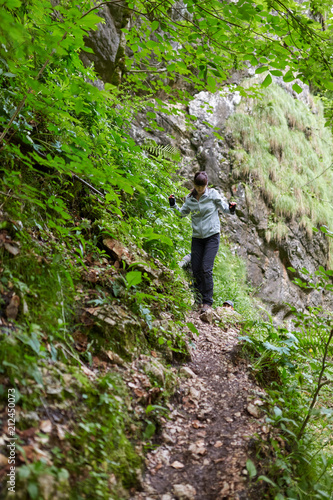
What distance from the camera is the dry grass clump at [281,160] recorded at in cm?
1059

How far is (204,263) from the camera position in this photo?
15.8 feet

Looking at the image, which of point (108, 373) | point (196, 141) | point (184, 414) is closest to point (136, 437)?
point (108, 373)

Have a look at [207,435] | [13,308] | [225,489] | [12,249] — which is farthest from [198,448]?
[12,249]

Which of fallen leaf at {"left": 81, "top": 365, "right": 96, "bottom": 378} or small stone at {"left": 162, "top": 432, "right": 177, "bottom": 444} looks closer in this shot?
fallen leaf at {"left": 81, "top": 365, "right": 96, "bottom": 378}

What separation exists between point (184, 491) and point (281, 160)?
11.5m

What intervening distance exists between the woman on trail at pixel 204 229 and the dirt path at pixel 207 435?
1.64 m

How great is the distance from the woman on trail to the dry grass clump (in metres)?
5.89

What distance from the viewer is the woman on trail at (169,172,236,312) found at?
477 centimetres

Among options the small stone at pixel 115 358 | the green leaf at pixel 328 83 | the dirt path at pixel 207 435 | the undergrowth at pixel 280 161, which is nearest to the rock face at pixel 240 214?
the undergrowth at pixel 280 161

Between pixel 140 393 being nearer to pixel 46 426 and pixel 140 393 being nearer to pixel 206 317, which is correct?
pixel 46 426

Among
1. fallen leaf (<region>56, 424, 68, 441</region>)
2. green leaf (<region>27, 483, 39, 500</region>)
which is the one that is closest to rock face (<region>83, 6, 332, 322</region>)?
fallen leaf (<region>56, 424, 68, 441</region>)

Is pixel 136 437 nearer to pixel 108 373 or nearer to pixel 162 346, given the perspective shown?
pixel 108 373

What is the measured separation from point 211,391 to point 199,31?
10.9 ft

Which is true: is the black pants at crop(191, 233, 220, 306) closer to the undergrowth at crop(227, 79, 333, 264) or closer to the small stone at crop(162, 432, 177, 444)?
the small stone at crop(162, 432, 177, 444)
